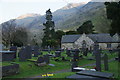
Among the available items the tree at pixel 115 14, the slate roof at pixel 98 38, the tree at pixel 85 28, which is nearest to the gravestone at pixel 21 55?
the tree at pixel 115 14

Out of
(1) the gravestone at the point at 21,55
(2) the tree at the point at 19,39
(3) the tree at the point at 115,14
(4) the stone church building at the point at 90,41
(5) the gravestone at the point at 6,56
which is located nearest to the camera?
(5) the gravestone at the point at 6,56

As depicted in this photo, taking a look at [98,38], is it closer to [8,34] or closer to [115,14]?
[8,34]

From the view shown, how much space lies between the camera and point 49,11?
5134 cm

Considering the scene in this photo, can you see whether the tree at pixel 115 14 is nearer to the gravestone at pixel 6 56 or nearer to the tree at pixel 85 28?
the gravestone at pixel 6 56

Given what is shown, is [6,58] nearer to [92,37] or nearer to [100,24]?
[92,37]

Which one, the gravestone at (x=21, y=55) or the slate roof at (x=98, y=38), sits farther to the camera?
the slate roof at (x=98, y=38)

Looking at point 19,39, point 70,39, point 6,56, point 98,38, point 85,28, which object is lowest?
point 6,56

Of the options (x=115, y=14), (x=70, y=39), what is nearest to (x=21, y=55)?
(x=115, y=14)

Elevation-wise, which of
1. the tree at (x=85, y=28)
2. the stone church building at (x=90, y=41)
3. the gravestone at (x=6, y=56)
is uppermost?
the tree at (x=85, y=28)

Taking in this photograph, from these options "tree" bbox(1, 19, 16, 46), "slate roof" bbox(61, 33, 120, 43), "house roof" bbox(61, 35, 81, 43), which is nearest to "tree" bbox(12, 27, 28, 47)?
"tree" bbox(1, 19, 16, 46)

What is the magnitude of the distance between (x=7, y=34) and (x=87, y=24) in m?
35.4

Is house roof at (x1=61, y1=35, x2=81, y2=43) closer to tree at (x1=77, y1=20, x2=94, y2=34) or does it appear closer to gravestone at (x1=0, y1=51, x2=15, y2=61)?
tree at (x1=77, y1=20, x2=94, y2=34)

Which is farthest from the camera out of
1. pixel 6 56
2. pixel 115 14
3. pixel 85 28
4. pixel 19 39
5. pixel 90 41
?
pixel 85 28

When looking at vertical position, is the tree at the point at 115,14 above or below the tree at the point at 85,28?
below
